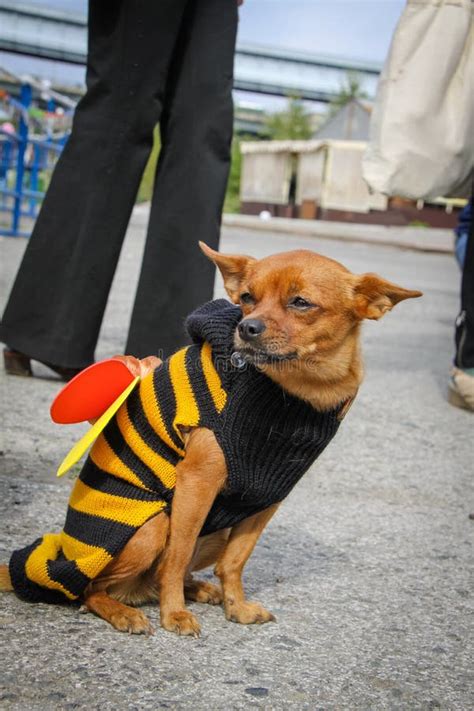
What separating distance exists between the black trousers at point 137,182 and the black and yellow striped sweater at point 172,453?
1567 millimetres

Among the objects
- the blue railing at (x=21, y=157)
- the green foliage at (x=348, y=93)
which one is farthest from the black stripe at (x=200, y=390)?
the green foliage at (x=348, y=93)

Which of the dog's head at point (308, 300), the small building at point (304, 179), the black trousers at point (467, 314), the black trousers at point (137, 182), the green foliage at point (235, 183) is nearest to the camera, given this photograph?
the dog's head at point (308, 300)

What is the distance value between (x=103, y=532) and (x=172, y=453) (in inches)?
8.8

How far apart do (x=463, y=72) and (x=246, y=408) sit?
2721mm

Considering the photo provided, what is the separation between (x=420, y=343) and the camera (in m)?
6.64

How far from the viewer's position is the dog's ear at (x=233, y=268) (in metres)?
2.38

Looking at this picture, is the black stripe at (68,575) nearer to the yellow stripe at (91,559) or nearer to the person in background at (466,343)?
the yellow stripe at (91,559)

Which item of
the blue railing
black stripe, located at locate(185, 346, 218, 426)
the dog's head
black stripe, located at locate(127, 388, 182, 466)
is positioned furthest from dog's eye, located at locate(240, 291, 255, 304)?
the blue railing

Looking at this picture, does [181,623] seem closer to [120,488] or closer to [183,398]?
[120,488]

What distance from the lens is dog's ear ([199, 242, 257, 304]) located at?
2.38 metres

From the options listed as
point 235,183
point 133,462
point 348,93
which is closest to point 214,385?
point 133,462

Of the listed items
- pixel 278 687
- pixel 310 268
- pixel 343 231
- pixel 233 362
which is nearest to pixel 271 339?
pixel 233 362

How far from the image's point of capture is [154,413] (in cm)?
Result: 214

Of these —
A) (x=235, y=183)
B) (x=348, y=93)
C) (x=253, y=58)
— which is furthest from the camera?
(x=253, y=58)
